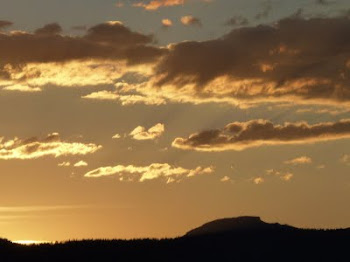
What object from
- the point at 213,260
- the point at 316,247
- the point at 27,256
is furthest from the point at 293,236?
the point at 27,256

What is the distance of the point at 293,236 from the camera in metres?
154

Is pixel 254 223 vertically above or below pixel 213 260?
above

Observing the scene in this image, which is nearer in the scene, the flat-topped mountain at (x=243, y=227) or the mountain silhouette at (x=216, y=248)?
the mountain silhouette at (x=216, y=248)

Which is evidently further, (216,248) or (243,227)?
(243,227)

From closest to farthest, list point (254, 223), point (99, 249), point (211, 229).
A: point (99, 249)
point (254, 223)
point (211, 229)

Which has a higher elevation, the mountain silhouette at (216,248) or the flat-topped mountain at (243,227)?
the flat-topped mountain at (243,227)

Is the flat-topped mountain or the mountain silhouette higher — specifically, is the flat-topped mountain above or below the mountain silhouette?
above

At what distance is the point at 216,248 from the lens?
14700 cm

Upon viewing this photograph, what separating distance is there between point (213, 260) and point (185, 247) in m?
5.82

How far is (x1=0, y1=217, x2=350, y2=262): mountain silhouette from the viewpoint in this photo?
5369 inches

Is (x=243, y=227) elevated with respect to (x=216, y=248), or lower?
elevated

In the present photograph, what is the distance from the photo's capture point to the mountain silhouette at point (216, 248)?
13638cm

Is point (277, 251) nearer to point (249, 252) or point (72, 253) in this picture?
point (249, 252)

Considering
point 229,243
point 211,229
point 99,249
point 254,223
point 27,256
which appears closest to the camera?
point 27,256
